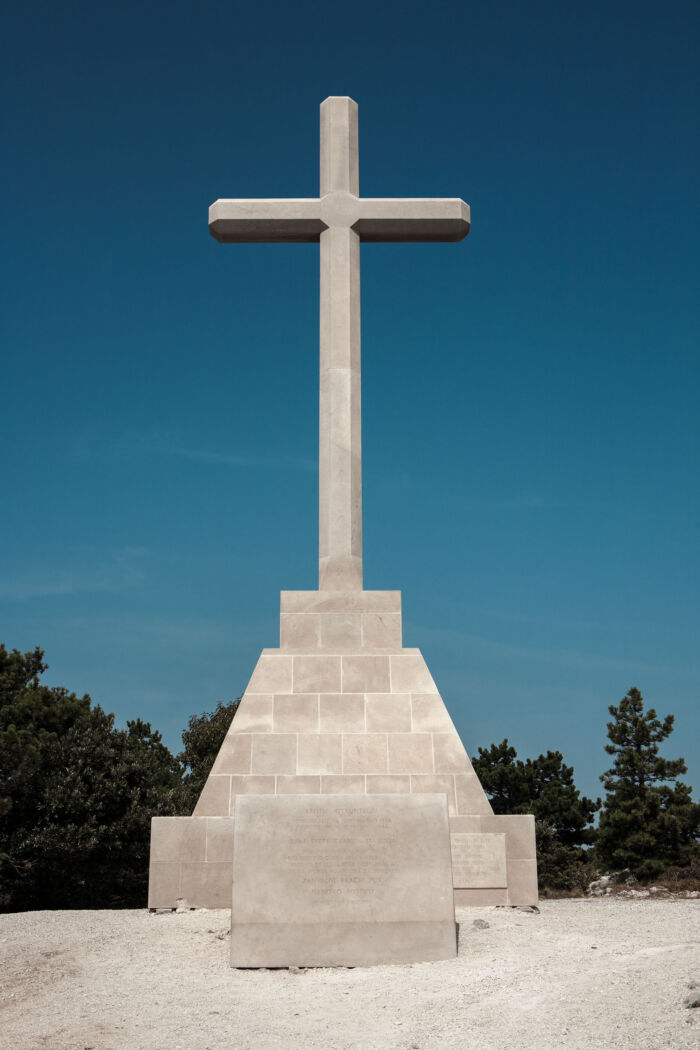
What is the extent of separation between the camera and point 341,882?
9867mm

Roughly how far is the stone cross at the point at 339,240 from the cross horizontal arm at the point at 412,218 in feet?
0.06

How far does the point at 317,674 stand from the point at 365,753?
1438mm

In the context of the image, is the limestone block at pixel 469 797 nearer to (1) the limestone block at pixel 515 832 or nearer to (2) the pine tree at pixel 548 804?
(1) the limestone block at pixel 515 832

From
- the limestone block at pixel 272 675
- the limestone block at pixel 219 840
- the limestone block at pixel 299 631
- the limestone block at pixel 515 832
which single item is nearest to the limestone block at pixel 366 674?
the limestone block at pixel 299 631

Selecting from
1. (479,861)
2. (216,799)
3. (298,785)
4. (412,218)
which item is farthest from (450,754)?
(412,218)

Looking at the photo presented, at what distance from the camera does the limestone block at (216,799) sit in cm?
1371

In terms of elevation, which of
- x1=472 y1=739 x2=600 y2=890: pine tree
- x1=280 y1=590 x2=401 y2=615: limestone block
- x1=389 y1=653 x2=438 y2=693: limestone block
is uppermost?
x1=280 y1=590 x2=401 y2=615: limestone block

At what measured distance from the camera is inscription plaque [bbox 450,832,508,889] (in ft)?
43.4

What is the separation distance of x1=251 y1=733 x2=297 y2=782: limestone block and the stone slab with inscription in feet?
11.7

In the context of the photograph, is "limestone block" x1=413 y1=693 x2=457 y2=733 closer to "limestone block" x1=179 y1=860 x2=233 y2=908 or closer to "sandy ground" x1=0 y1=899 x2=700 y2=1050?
"sandy ground" x1=0 y1=899 x2=700 y2=1050

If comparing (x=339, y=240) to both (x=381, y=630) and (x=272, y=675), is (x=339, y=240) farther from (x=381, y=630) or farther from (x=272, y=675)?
(x=272, y=675)

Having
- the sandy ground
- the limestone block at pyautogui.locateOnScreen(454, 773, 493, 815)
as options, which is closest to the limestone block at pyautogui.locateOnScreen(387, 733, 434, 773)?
the limestone block at pyautogui.locateOnScreen(454, 773, 493, 815)

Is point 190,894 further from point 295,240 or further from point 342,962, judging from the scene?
point 295,240

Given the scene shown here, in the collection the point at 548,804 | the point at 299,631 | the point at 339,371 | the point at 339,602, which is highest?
the point at 339,371
